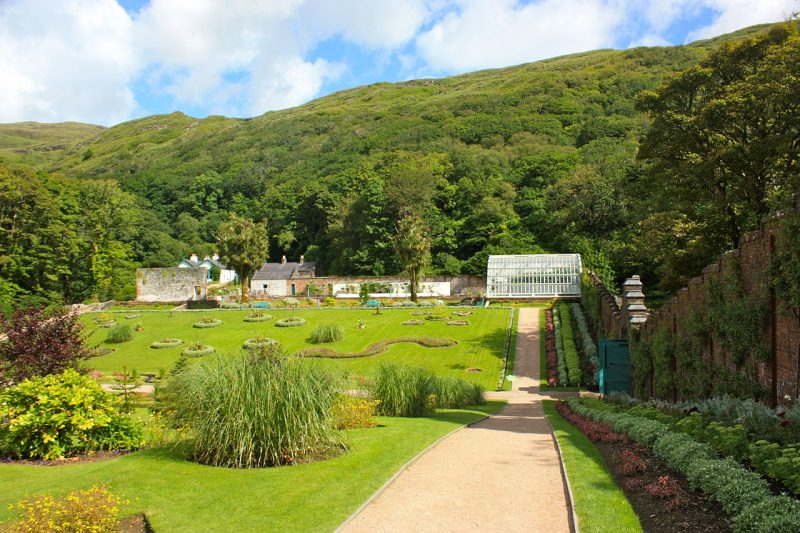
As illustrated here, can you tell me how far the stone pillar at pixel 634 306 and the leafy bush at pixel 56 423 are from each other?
47.7ft

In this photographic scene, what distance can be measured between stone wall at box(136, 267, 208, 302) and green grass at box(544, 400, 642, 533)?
51180mm

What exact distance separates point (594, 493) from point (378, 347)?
24.5 metres

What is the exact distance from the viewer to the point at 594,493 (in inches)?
281

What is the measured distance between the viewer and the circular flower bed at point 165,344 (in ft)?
112

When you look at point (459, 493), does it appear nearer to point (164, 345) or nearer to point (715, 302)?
point (715, 302)

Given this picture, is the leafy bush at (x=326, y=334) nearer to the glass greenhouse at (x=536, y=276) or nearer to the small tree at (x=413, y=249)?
the small tree at (x=413, y=249)

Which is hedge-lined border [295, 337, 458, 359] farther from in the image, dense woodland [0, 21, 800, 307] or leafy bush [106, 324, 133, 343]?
leafy bush [106, 324, 133, 343]

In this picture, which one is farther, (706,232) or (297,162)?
(297,162)

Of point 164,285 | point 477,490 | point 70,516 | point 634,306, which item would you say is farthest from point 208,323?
point 70,516

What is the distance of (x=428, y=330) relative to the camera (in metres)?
34.8

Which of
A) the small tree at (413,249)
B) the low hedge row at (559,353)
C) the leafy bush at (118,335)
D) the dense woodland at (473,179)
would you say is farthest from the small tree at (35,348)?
the small tree at (413,249)

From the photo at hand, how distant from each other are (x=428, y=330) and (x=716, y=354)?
23.0 metres

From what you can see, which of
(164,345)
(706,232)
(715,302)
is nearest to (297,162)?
(164,345)

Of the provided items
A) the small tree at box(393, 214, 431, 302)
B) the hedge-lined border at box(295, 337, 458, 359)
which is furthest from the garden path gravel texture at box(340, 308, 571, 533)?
the small tree at box(393, 214, 431, 302)
